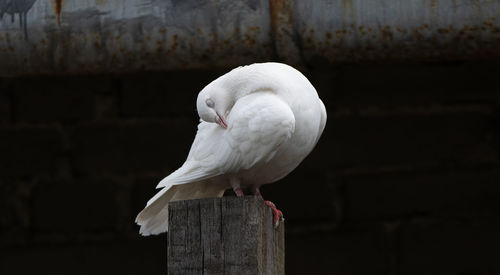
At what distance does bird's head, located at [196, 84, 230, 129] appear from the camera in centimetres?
257

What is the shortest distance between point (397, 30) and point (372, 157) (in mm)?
993

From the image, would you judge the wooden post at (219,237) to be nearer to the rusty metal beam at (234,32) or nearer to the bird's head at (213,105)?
the bird's head at (213,105)

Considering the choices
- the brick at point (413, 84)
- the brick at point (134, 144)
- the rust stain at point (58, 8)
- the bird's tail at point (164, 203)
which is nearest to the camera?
the bird's tail at point (164, 203)

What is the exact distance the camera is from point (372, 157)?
12.3 ft

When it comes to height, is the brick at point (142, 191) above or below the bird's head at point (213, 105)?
below

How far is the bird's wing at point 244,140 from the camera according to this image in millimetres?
2457

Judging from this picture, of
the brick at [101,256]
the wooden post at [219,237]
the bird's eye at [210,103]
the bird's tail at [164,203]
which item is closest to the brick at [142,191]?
the brick at [101,256]

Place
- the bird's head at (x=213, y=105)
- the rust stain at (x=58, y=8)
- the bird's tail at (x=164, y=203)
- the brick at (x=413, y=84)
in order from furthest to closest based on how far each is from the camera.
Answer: the brick at (x=413, y=84)
the rust stain at (x=58, y=8)
the bird's tail at (x=164, y=203)
the bird's head at (x=213, y=105)

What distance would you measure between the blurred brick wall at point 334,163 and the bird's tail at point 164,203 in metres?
0.93

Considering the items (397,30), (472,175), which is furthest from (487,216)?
(397,30)

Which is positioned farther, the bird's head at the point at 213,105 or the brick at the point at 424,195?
the brick at the point at 424,195

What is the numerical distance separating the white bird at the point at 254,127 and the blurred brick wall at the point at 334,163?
1035 millimetres

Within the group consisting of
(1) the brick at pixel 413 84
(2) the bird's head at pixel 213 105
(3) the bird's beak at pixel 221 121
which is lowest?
(1) the brick at pixel 413 84

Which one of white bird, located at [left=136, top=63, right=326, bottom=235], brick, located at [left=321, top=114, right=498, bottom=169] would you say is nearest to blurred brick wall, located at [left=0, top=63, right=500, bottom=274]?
brick, located at [left=321, top=114, right=498, bottom=169]
